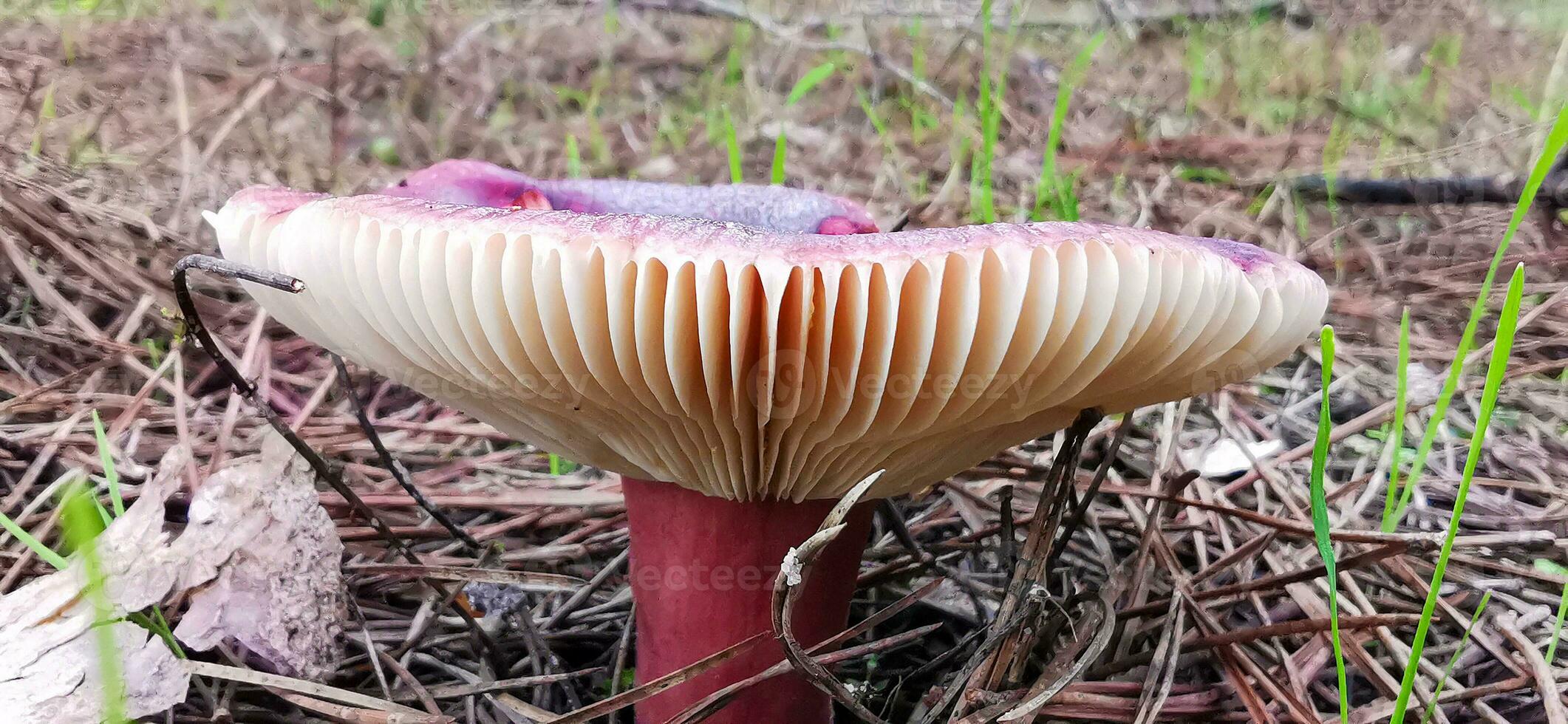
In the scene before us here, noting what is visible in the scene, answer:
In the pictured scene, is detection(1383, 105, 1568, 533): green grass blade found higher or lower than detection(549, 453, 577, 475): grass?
higher

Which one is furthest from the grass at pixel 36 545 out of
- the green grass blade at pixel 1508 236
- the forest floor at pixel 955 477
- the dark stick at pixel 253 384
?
the green grass blade at pixel 1508 236

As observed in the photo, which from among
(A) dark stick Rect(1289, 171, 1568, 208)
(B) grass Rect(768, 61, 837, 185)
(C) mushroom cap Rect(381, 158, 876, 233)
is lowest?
(C) mushroom cap Rect(381, 158, 876, 233)

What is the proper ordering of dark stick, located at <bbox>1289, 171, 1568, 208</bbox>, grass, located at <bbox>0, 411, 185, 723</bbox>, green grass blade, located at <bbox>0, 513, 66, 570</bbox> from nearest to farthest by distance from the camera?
grass, located at <bbox>0, 411, 185, 723</bbox>
green grass blade, located at <bbox>0, 513, 66, 570</bbox>
dark stick, located at <bbox>1289, 171, 1568, 208</bbox>

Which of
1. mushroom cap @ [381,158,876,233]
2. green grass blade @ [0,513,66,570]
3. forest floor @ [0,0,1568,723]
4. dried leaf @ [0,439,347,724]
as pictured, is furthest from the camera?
mushroom cap @ [381,158,876,233]

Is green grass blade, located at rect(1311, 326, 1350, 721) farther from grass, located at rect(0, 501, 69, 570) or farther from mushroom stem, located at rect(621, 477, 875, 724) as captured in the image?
grass, located at rect(0, 501, 69, 570)

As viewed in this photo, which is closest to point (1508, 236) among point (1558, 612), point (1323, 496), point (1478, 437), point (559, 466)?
point (1478, 437)

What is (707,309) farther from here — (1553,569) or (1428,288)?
(1428,288)

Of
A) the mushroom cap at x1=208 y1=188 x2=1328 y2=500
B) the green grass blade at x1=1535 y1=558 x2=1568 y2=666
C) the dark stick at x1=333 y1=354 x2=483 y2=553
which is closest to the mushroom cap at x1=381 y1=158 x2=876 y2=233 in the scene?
the dark stick at x1=333 y1=354 x2=483 y2=553
